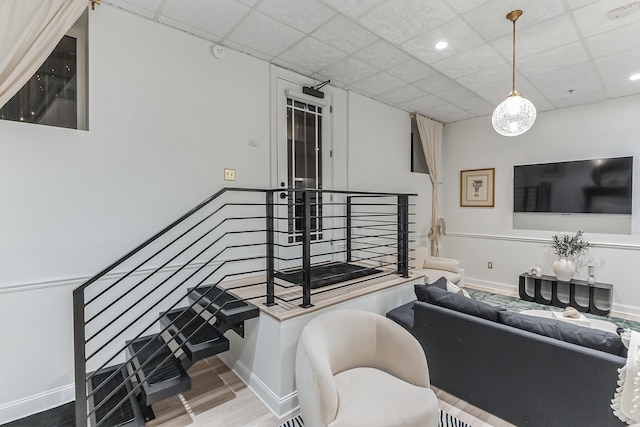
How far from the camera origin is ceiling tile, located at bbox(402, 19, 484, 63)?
8.61 feet

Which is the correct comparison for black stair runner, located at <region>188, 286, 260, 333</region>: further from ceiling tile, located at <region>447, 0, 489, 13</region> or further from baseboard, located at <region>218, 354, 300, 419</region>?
ceiling tile, located at <region>447, 0, 489, 13</region>

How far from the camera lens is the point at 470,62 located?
10.6 ft

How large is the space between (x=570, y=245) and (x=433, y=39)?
3.68m

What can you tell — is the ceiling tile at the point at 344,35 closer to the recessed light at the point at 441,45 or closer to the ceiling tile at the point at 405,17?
the ceiling tile at the point at 405,17

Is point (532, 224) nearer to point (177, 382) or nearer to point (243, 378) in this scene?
point (243, 378)

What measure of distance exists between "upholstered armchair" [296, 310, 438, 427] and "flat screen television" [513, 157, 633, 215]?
407 cm

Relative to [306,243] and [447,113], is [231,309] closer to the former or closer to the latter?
[306,243]

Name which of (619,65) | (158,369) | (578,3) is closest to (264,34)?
(578,3)

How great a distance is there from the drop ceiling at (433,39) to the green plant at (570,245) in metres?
1.99

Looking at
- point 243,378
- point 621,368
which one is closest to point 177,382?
point 243,378

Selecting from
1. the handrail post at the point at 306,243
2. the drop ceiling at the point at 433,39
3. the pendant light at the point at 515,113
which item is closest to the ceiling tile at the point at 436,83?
the drop ceiling at the point at 433,39

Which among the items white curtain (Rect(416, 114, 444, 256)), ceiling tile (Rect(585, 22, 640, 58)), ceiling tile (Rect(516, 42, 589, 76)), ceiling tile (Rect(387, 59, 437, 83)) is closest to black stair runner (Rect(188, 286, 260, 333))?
ceiling tile (Rect(387, 59, 437, 83))

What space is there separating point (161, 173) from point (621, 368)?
3387mm

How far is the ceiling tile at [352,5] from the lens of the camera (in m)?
2.32
